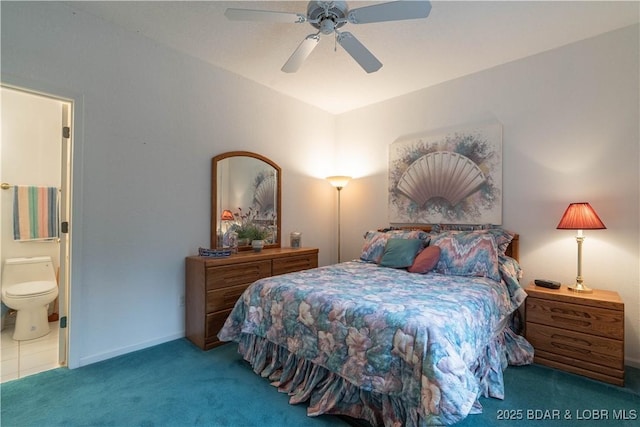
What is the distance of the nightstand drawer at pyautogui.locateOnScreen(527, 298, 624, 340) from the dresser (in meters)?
2.45

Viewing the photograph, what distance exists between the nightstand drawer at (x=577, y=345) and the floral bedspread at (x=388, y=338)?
116 mm

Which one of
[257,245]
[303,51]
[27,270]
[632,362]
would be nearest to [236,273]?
[257,245]

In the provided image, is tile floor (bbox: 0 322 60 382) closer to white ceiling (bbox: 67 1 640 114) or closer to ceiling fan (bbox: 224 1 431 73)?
white ceiling (bbox: 67 1 640 114)

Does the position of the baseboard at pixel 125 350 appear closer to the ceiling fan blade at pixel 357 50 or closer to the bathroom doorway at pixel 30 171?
the bathroom doorway at pixel 30 171

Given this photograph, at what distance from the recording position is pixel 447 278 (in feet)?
8.07

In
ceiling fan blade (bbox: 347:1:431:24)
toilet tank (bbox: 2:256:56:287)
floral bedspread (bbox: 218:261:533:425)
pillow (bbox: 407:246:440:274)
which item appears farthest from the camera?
toilet tank (bbox: 2:256:56:287)

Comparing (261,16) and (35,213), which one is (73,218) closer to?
(35,213)

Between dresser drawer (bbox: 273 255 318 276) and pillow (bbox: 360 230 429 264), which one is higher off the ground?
pillow (bbox: 360 230 429 264)

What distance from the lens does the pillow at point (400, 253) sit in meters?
2.80

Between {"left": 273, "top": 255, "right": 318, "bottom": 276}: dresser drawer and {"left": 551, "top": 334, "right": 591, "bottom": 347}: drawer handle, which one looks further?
{"left": 273, "top": 255, "right": 318, "bottom": 276}: dresser drawer

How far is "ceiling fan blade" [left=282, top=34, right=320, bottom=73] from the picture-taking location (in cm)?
206

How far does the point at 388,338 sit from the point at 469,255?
1432mm

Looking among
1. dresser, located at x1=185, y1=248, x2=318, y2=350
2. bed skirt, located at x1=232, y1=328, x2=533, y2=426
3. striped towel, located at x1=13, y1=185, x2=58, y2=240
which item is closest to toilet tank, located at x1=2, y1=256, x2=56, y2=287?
striped towel, located at x1=13, y1=185, x2=58, y2=240

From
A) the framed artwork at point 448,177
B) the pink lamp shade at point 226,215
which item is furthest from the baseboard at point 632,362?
the pink lamp shade at point 226,215
